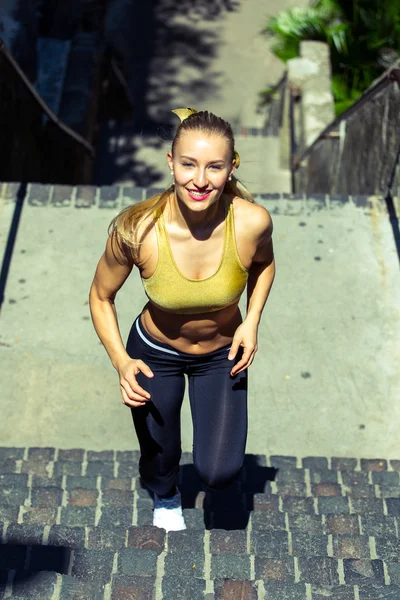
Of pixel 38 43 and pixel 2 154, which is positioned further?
pixel 38 43

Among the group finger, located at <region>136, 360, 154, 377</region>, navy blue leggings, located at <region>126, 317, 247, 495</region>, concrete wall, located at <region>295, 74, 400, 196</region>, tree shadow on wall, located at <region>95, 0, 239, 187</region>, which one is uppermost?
finger, located at <region>136, 360, 154, 377</region>

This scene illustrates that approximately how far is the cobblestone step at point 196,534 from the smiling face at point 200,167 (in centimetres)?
147

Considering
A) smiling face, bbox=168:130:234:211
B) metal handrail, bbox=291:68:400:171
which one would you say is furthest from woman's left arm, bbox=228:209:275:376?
metal handrail, bbox=291:68:400:171

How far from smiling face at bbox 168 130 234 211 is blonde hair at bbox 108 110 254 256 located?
2 cm

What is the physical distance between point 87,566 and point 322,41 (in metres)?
10.1

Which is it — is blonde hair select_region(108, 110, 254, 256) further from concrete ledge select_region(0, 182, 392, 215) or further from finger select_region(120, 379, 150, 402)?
concrete ledge select_region(0, 182, 392, 215)

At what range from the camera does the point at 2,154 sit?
745 cm

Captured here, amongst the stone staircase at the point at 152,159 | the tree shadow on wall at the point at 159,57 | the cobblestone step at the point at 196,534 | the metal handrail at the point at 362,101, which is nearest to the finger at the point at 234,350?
the cobblestone step at the point at 196,534

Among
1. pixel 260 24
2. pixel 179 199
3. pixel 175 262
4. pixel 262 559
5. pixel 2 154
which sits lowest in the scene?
pixel 260 24

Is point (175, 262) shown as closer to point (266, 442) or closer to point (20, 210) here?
point (266, 442)

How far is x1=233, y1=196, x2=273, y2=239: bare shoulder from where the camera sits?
325 cm

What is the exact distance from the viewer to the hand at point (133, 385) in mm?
3195

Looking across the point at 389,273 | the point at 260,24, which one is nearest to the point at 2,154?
the point at 389,273

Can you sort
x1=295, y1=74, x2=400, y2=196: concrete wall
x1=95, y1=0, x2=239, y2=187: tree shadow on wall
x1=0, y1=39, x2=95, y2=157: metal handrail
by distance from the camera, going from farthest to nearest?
1. x1=95, y1=0, x2=239, y2=187: tree shadow on wall
2. x1=0, y1=39, x2=95, y2=157: metal handrail
3. x1=295, y1=74, x2=400, y2=196: concrete wall
